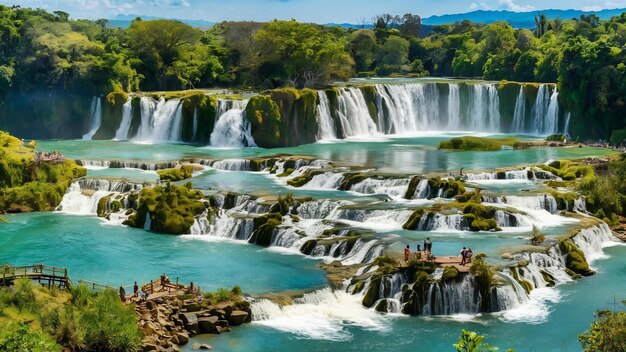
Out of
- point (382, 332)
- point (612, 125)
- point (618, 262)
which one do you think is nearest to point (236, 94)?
point (612, 125)

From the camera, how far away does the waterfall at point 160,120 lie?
238 ft

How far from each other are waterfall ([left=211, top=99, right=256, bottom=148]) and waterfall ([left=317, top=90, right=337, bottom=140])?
611cm

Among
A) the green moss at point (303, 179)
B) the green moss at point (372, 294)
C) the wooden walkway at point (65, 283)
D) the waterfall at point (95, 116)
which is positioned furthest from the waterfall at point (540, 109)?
the wooden walkway at point (65, 283)

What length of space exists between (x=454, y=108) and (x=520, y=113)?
6.07m

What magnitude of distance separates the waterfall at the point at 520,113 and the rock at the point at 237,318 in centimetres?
5005

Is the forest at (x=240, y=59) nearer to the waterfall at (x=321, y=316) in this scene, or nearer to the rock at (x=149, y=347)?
the waterfall at (x=321, y=316)

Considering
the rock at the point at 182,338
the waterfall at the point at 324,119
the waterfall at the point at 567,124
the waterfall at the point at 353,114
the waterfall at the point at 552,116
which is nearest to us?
the rock at the point at 182,338

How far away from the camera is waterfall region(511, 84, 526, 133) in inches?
3071

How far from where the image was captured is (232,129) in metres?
69.8

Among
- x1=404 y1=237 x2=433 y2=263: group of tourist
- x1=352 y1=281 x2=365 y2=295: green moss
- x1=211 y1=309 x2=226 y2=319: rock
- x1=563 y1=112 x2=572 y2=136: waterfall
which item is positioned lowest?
x1=211 y1=309 x2=226 y2=319: rock

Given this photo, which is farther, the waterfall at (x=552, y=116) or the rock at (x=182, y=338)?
the waterfall at (x=552, y=116)

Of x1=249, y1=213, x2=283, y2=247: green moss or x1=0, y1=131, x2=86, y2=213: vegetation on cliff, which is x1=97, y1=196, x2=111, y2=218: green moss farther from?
x1=249, y1=213, x2=283, y2=247: green moss

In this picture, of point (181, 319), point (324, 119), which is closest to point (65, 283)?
point (181, 319)

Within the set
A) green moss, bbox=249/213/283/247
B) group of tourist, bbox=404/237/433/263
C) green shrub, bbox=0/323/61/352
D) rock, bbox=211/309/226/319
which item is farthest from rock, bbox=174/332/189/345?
green moss, bbox=249/213/283/247
